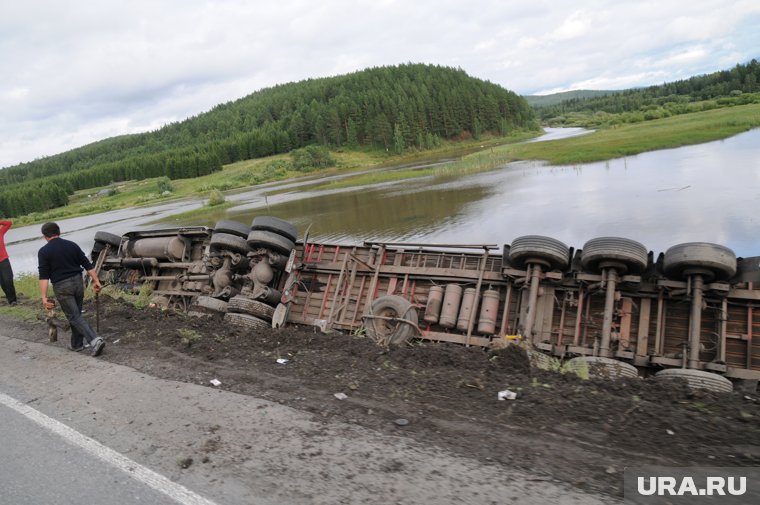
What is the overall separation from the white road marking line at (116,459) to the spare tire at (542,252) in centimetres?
605

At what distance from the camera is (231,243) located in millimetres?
10312

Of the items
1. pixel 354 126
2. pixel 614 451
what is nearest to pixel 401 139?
pixel 354 126

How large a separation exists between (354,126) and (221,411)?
102116 mm

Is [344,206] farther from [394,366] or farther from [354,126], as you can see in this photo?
[354,126]

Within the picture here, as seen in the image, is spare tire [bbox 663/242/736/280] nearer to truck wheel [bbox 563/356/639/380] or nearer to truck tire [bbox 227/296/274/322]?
truck wheel [bbox 563/356/639/380]

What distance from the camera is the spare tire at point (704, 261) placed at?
6711 mm

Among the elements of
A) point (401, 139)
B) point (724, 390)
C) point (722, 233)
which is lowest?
point (724, 390)

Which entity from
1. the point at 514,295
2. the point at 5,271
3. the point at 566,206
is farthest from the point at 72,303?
the point at 566,206

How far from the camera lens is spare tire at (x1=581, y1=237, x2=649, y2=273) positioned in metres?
7.14

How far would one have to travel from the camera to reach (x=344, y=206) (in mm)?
34406

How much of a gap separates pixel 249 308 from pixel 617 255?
6432 mm

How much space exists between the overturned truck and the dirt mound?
4.46 feet

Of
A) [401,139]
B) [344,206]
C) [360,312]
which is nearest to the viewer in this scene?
[360,312]

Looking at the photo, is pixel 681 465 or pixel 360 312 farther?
pixel 360 312
